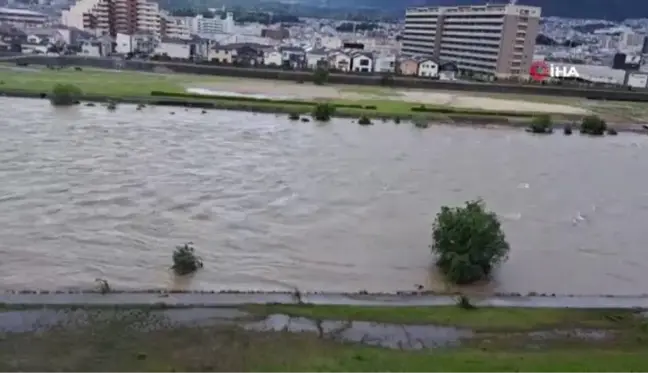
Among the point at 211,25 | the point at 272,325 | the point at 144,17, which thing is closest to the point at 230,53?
the point at 144,17

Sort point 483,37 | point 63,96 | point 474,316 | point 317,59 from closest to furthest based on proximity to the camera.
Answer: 1. point 474,316
2. point 63,96
3. point 317,59
4. point 483,37

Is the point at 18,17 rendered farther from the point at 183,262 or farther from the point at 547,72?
the point at 183,262

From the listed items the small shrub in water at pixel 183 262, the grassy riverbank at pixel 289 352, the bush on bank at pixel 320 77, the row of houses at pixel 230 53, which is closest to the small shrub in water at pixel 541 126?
the bush on bank at pixel 320 77

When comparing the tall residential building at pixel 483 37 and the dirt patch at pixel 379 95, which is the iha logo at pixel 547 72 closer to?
the tall residential building at pixel 483 37

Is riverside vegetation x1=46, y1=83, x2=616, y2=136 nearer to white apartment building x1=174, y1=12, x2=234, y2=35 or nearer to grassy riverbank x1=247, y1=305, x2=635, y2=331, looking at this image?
grassy riverbank x1=247, y1=305, x2=635, y2=331

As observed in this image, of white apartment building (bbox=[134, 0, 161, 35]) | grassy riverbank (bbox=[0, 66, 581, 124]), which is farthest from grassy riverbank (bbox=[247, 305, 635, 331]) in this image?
white apartment building (bbox=[134, 0, 161, 35])
